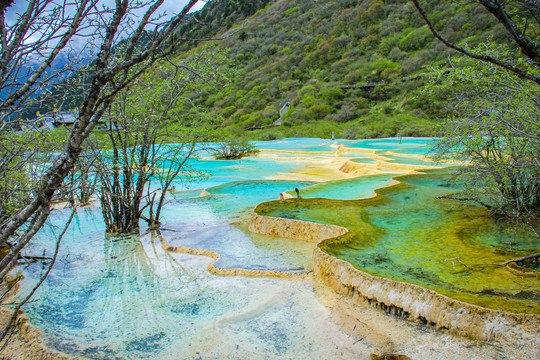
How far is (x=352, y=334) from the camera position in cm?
333

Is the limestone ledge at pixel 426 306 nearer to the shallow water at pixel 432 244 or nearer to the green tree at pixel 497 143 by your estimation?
the shallow water at pixel 432 244

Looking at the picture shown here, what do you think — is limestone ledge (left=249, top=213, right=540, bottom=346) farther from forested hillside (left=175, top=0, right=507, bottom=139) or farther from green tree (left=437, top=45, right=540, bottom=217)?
forested hillside (left=175, top=0, right=507, bottom=139)

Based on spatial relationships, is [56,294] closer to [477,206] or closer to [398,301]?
[398,301]

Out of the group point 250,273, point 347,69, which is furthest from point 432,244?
point 347,69

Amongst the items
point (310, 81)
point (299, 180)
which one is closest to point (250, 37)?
point (310, 81)

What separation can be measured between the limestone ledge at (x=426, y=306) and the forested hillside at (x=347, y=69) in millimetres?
20502

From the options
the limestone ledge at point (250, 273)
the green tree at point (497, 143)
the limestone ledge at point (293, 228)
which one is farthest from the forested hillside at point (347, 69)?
the limestone ledge at point (250, 273)

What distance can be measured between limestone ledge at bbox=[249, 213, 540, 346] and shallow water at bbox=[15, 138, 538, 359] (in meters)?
0.27

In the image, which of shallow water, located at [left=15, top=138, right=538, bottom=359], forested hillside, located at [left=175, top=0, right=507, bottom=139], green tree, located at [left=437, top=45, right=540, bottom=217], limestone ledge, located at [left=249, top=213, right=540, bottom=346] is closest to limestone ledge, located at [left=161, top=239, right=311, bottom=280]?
shallow water, located at [left=15, top=138, right=538, bottom=359]

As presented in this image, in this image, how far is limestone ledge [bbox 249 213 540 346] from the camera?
9.19 feet

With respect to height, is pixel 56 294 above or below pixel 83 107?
below

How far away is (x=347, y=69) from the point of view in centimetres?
4069

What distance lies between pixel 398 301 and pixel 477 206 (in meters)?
4.20

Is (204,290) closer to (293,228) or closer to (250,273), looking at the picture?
(250,273)
